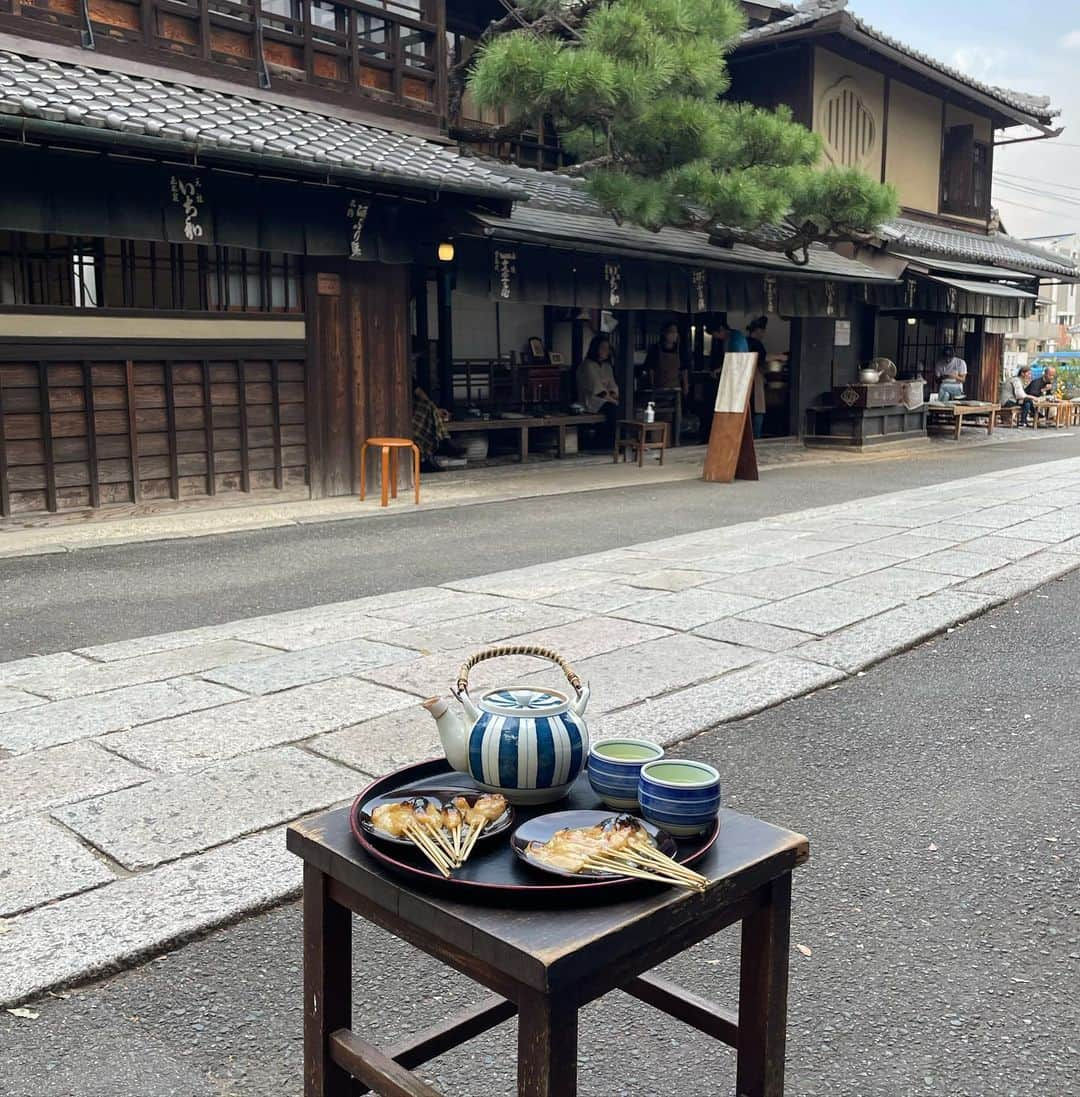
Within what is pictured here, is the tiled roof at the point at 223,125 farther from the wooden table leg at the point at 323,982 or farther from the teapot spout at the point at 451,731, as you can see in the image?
the wooden table leg at the point at 323,982

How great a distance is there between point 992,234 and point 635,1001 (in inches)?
994

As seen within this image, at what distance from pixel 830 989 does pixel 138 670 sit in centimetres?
374

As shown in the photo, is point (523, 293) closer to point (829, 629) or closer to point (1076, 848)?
point (829, 629)

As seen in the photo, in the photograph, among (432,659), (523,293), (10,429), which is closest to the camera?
(432,659)

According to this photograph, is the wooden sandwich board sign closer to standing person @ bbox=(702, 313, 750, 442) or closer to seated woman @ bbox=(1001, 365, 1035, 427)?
standing person @ bbox=(702, 313, 750, 442)

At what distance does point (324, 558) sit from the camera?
27.6ft

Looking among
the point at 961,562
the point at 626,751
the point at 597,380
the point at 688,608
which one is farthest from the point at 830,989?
the point at 597,380

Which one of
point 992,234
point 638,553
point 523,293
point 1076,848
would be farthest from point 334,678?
point 992,234

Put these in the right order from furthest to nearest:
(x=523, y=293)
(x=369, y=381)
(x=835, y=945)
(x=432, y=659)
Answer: (x=523, y=293)
(x=369, y=381)
(x=432, y=659)
(x=835, y=945)

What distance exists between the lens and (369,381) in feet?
38.1

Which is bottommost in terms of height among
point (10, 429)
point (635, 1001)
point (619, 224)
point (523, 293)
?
point (635, 1001)

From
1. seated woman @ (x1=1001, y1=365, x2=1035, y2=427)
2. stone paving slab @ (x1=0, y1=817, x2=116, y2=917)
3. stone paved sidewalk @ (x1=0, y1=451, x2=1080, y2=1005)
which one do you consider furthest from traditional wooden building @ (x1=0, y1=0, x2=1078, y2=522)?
seated woman @ (x1=1001, y1=365, x2=1035, y2=427)

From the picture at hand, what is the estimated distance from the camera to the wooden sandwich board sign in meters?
13.0

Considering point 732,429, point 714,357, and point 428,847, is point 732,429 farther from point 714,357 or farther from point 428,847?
point 428,847
